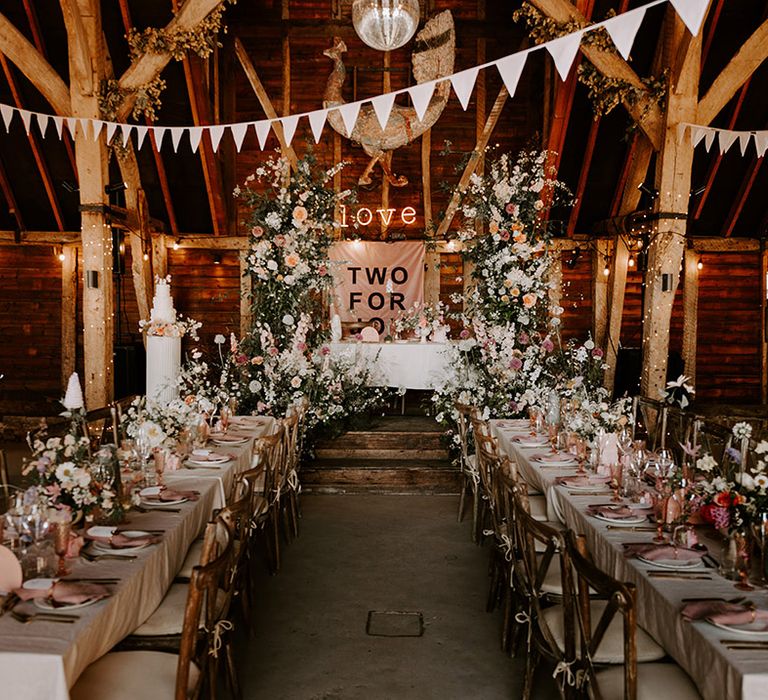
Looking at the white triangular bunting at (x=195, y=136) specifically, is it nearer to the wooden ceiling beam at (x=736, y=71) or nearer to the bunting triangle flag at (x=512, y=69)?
the bunting triangle flag at (x=512, y=69)

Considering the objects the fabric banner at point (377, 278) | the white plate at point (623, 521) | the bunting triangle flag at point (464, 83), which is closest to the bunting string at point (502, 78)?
the bunting triangle flag at point (464, 83)

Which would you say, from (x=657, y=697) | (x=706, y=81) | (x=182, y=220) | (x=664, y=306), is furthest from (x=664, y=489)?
(x=182, y=220)

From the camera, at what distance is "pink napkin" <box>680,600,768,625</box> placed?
2078mm

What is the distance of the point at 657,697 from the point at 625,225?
792 centimetres

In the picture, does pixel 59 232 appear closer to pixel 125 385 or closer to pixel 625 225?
pixel 125 385

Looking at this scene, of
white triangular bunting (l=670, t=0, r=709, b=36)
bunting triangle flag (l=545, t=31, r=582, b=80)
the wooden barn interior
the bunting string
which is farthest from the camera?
bunting triangle flag (l=545, t=31, r=582, b=80)

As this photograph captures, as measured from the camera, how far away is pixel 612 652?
2461 millimetres

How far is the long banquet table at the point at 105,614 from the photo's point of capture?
1.88 m

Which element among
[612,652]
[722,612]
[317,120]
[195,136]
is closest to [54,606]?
[612,652]

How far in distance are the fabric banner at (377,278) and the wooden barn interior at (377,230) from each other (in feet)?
0.74

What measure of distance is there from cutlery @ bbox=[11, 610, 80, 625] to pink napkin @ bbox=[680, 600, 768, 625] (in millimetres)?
1825

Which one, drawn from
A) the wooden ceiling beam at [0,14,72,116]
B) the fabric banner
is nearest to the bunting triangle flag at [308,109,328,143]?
the wooden ceiling beam at [0,14,72,116]

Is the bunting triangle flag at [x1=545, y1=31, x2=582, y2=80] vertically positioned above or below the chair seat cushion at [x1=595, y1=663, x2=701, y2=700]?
above

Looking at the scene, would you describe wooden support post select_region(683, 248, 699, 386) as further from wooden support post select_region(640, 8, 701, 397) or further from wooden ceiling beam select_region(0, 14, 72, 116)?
wooden ceiling beam select_region(0, 14, 72, 116)
